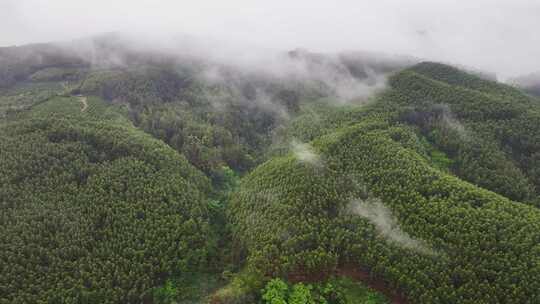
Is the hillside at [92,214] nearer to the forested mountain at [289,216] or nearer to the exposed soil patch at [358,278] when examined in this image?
the forested mountain at [289,216]

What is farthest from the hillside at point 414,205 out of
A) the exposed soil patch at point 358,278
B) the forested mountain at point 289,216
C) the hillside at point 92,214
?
the hillside at point 92,214

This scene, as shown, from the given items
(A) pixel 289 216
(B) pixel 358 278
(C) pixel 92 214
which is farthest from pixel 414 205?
(C) pixel 92 214

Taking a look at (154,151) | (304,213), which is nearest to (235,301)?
(304,213)

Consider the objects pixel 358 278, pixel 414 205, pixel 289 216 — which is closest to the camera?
pixel 358 278

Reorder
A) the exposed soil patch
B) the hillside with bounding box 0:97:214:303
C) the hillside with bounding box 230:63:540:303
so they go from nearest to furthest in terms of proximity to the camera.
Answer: the hillside with bounding box 230:63:540:303 < the exposed soil patch < the hillside with bounding box 0:97:214:303

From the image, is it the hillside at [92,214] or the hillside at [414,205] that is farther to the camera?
the hillside at [92,214]

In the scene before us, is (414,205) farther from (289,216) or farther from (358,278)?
(289,216)

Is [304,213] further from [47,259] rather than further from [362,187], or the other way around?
[47,259]

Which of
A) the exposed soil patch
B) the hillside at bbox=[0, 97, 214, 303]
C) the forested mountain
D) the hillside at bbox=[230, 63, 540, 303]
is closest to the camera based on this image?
the hillside at bbox=[230, 63, 540, 303]

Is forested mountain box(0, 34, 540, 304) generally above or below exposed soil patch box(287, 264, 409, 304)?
above

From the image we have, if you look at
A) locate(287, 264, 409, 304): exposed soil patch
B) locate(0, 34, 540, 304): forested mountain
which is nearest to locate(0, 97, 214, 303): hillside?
locate(0, 34, 540, 304): forested mountain

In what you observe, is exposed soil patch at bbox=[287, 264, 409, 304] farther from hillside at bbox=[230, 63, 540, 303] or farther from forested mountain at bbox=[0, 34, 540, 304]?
hillside at bbox=[230, 63, 540, 303]
